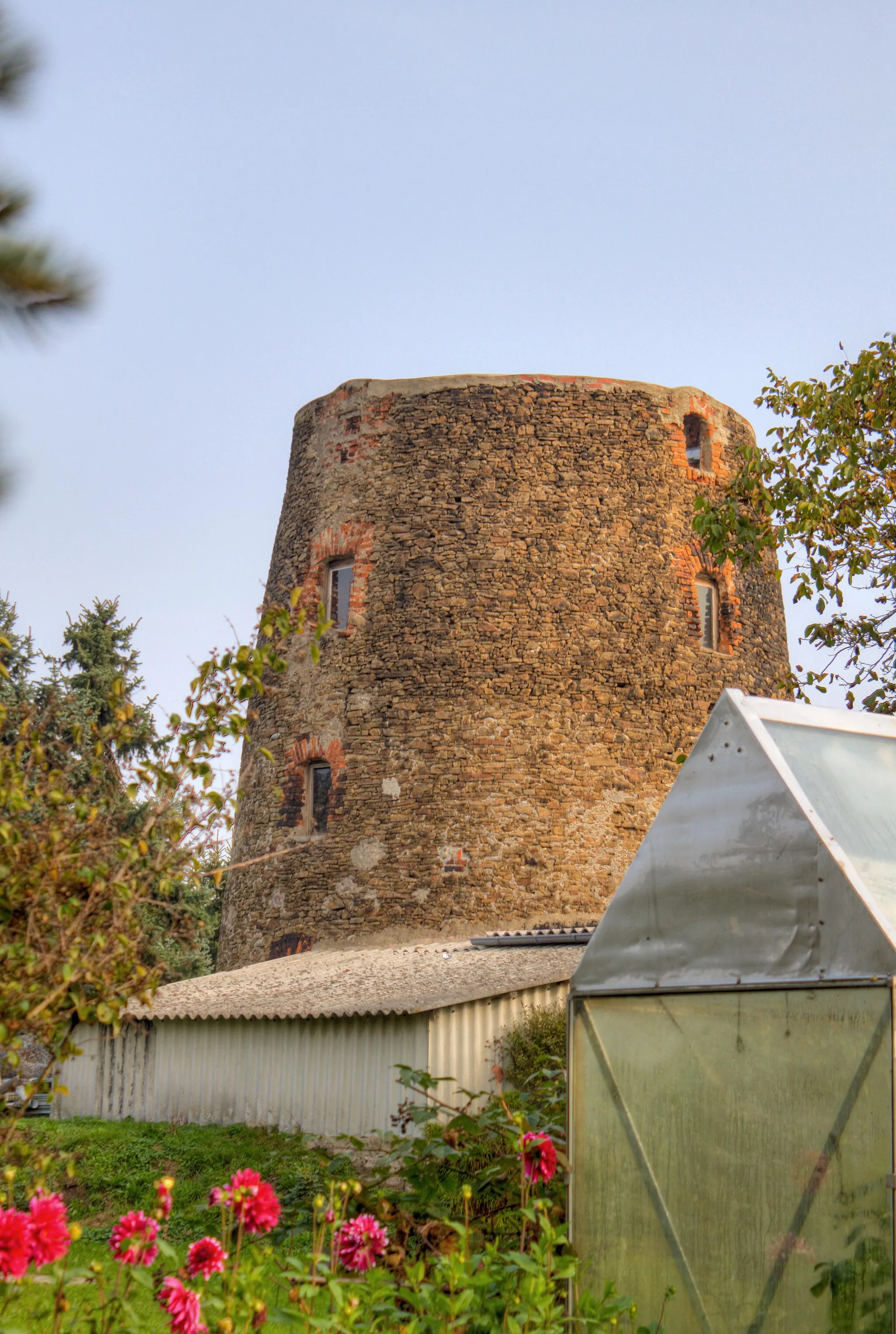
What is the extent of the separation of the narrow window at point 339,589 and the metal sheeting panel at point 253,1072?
611cm

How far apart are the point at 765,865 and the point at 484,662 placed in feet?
40.7

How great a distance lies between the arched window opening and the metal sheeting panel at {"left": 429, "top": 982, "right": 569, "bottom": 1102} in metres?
8.76

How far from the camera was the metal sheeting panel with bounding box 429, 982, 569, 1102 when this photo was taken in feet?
43.6

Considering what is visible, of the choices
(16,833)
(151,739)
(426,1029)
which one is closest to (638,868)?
(151,739)

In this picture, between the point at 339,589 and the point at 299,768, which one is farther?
the point at 339,589

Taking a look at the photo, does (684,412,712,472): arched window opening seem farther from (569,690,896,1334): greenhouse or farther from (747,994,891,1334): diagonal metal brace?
(747,994,891,1334): diagonal metal brace

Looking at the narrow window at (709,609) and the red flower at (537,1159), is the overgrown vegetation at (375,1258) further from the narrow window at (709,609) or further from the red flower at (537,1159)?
the narrow window at (709,609)

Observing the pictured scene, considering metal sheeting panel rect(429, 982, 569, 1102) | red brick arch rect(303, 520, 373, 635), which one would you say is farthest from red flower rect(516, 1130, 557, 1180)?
red brick arch rect(303, 520, 373, 635)

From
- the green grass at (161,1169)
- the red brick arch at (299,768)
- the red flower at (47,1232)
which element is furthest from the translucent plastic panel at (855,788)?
the red brick arch at (299,768)

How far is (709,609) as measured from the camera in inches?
755

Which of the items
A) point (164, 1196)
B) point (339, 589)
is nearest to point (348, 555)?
point (339, 589)

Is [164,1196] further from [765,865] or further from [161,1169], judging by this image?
[161,1169]

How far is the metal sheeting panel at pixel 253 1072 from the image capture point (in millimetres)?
13469

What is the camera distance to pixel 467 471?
59.9 ft
